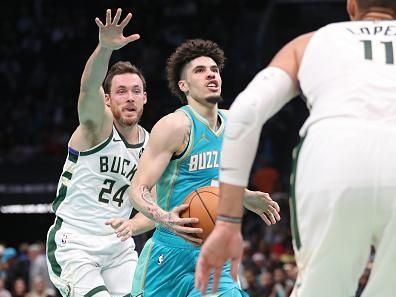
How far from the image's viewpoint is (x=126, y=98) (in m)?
8.80

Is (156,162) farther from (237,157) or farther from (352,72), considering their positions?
(352,72)

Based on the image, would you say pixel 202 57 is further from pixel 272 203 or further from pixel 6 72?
pixel 6 72

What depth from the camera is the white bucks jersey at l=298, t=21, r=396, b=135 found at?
176 inches

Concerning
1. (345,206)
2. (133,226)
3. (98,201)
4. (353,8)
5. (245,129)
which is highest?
(353,8)

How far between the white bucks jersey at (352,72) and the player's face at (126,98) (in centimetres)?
422

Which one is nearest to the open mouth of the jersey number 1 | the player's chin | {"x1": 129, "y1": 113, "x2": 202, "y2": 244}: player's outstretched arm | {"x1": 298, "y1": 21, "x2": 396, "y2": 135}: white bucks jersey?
the player's chin

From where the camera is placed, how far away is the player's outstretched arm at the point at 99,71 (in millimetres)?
7992

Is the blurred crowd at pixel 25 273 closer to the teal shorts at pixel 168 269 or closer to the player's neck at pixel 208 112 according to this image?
the teal shorts at pixel 168 269

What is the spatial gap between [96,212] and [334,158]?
14.7 feet

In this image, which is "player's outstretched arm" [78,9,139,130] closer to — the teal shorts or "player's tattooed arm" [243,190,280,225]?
the teal shorts

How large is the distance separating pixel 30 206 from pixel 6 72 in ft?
15.5

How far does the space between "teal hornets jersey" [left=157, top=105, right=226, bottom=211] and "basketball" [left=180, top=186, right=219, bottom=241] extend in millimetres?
677

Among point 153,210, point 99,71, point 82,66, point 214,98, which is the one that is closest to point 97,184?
point 99,71

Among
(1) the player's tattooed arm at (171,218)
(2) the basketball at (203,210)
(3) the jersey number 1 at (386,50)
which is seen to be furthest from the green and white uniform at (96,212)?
(3) the jersey number 1 at (386,50)
